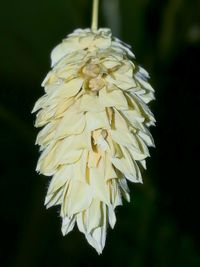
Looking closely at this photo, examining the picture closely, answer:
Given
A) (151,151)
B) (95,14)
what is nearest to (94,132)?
(95,14)

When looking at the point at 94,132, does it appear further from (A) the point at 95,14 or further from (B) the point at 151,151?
(B) the point at 151,151

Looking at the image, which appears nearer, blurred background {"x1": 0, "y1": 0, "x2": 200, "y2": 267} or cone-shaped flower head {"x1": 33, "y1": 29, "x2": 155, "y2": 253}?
cone-shaped flower head {"x1": 33, "y1": 29, "x2": 155, "y2": 253}

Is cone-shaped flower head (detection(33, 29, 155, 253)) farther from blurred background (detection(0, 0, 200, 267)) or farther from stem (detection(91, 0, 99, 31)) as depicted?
blurred background (detection(0, 0, 200, 267))

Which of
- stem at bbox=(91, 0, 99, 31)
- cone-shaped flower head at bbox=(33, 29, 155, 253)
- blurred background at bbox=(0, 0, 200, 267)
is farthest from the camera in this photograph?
blurred background at bbox=(0, 0, 200, 267)

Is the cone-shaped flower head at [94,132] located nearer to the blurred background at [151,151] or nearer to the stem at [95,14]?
the stem at [95,14]

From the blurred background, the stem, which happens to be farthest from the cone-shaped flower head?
the blurred background

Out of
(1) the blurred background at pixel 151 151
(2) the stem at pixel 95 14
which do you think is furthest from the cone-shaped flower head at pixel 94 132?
(1) the blurred background at pixel 151 151
